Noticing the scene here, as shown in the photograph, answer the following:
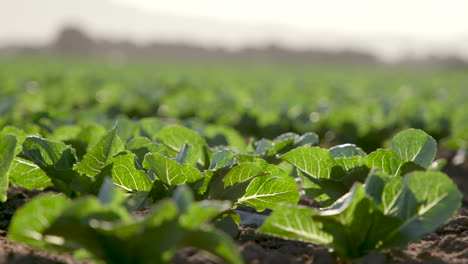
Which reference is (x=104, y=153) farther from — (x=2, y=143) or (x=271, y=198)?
(x=271, y=198)

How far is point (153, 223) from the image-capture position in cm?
127

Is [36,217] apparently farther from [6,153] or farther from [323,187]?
[323,187]

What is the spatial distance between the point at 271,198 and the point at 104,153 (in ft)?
2.11

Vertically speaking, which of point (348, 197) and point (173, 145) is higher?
point (348, 197)

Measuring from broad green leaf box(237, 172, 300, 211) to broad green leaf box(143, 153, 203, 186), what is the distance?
214mm

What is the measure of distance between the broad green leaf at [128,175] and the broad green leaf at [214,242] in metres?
0.57

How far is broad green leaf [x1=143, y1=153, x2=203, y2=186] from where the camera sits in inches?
68.3

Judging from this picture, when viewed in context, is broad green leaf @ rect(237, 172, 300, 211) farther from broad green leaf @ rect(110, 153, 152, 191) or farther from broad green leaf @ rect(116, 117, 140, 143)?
broad green leaf @ rect(116, 117, 140, 143)

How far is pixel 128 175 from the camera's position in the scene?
6.21ft

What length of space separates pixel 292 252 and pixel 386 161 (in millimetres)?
484

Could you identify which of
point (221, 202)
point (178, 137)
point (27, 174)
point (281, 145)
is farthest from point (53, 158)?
point (281, 145)

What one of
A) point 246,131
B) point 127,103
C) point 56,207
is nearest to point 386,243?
point 56,207

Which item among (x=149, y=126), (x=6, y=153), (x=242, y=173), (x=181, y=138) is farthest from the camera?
(x=149, y=126)

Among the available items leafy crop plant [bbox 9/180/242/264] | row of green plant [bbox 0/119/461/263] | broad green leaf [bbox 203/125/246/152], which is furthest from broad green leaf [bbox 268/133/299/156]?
leafy crop plant [bbox 9/180/242/264]
